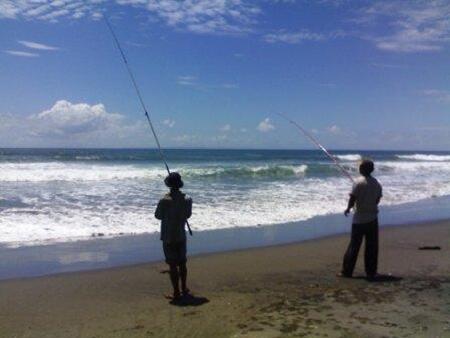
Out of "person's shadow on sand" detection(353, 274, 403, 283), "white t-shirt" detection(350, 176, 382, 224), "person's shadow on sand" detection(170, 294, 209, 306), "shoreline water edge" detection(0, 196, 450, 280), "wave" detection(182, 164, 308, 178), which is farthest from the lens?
"wave" detection(182, 164, 308, 178)

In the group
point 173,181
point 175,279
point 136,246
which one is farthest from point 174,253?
point 136,246

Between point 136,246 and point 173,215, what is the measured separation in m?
3.41

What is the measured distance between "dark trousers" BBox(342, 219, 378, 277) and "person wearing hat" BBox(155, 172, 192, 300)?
226cm

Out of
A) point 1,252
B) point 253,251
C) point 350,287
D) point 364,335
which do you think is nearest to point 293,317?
point 364,335

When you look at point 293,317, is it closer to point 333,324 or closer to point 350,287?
point 333,324

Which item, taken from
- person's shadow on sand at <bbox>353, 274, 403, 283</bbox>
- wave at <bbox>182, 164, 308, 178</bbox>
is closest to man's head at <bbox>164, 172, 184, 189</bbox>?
person's shadow on sand at <bbox>353, 274, 403, 283</bbox>

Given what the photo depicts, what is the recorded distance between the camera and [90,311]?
220 inches

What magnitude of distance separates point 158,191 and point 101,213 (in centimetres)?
627

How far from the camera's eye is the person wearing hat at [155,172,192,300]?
6109 millimetres

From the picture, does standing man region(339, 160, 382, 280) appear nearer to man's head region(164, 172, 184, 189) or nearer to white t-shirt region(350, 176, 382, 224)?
white t-shirt region(350, 176, 382, 224)

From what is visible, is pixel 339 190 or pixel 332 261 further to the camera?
pixel 339 190

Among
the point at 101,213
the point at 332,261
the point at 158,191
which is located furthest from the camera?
the point at 158,191

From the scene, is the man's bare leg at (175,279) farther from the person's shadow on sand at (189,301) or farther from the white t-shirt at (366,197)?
the white t-shirt at (366,197)

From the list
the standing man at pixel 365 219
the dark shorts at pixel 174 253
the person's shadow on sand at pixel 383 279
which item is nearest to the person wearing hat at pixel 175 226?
the dark shorts at pixel 174 253
